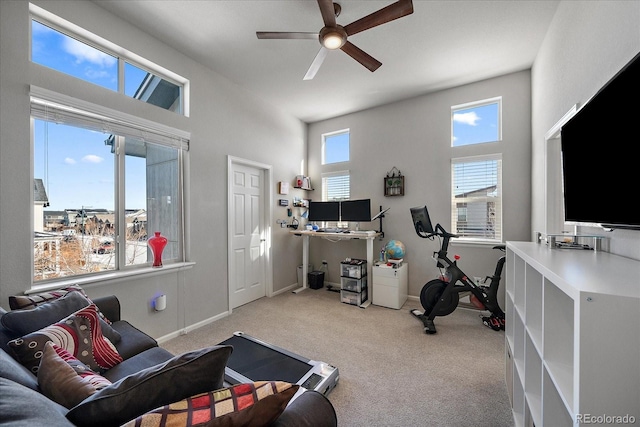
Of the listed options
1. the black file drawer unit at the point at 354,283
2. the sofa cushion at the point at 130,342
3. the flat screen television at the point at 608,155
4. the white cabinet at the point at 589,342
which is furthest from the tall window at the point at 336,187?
Result: the white cabinet at the point at 589,342

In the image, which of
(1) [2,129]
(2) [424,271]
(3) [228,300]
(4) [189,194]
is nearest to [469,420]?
(2) [424,271]

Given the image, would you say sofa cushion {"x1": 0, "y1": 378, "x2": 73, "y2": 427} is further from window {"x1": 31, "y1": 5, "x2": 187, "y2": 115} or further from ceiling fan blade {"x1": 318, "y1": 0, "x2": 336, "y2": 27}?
window {"x1": 31, "y1": 5, "x2": 187, "y2": 115}

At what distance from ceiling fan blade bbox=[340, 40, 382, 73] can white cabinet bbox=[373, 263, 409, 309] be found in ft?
8.50

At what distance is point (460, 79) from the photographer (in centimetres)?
349

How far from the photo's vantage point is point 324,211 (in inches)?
179

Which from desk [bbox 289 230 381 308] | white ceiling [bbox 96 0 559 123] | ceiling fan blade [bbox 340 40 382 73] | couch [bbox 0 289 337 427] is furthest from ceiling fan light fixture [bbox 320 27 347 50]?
desk [bbox 289 230 381 308]

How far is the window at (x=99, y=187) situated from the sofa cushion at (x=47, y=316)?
0.76 m

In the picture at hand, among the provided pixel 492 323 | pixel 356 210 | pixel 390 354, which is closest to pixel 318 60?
pixel 356 210

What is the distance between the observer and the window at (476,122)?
11.6 ft

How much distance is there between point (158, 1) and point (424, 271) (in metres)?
4.41

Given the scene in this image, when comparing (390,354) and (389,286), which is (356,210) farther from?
(390,354)

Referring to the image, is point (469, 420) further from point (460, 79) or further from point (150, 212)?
point (460, 79)

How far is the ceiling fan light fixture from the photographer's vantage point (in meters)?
2.10

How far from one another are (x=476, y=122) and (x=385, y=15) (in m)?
2.47
